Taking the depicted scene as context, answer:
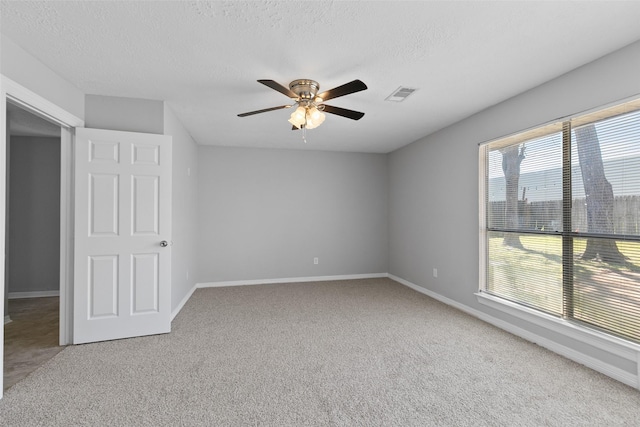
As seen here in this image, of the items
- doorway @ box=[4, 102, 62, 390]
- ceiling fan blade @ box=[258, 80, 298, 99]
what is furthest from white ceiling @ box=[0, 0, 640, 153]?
doorway @ box=[4, 102, 62, 390]

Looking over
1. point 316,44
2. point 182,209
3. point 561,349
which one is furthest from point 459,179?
point 182,209

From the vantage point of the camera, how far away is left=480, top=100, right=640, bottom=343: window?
227 centimetres

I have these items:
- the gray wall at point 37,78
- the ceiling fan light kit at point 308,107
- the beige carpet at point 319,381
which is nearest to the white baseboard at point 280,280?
the beige carpet at point 319,381

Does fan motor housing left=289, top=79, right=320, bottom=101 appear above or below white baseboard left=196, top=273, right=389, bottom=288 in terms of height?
above

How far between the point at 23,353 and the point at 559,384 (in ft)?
14.7

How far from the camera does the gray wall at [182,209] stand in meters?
3.66

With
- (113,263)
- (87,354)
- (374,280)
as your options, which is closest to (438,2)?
(113,263)

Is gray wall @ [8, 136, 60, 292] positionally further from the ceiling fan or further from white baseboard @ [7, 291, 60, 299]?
the ceiling fan

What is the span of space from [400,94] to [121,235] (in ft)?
10.4

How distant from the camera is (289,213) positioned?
565 centimetres

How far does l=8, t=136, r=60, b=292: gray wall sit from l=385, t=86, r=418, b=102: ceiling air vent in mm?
5322

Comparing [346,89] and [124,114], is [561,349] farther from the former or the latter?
[124,114]

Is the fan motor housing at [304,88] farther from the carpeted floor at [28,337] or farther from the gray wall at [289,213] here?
the carpeted floor at [28,337]

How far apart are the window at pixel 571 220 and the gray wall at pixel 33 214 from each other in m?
6.44
